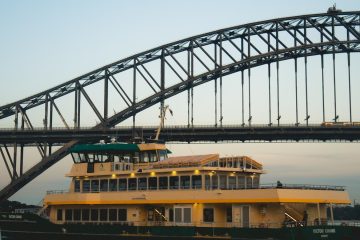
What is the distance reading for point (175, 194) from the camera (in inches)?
1490

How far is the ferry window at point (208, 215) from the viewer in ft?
122

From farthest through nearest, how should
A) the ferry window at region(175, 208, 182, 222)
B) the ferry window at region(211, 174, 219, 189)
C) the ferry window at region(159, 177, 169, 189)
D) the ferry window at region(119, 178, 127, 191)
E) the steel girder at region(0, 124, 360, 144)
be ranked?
the steel girder at region(0, 124, 360, 144), the ferry window at region(119, 178, 127, 191), the ferry window at region(159, 177, 169, 189), the ferry window at region(211, 174, 219, 189), the ferry window at region(175, 208, 182, 222)

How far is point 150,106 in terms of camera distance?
88625 millimetres

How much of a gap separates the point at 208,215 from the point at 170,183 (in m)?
3.30

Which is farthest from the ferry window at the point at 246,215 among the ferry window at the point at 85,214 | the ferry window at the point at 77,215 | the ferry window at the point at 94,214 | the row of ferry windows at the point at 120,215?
the ferry window at the point at 77,215

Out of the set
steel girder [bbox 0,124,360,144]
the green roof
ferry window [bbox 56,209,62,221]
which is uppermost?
steel girder [bbox 0,124,360,144]

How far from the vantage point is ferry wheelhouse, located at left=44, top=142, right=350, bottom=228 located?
35531mm

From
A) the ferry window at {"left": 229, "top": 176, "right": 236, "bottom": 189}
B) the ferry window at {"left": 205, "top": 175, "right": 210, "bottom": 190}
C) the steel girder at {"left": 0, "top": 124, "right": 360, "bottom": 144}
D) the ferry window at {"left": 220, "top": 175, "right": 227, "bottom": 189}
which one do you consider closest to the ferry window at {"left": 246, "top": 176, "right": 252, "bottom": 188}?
the ferry window at {"left": 229, "top": 176, "right": 236, "bottom": 189}

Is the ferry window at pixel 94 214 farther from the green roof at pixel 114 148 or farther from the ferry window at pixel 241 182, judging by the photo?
the ferry window at pixel 241 182

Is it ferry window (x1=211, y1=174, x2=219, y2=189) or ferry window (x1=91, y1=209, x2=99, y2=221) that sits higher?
ferry window (x1=211, y1=174, x2=219, y2=189)

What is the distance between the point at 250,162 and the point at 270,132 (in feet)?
144

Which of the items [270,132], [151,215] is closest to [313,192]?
[151,215]

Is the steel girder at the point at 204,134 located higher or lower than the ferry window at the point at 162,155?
higher

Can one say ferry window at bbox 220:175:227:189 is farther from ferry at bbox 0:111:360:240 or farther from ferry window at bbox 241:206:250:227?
ferry window at bbox 241:206:250:227
